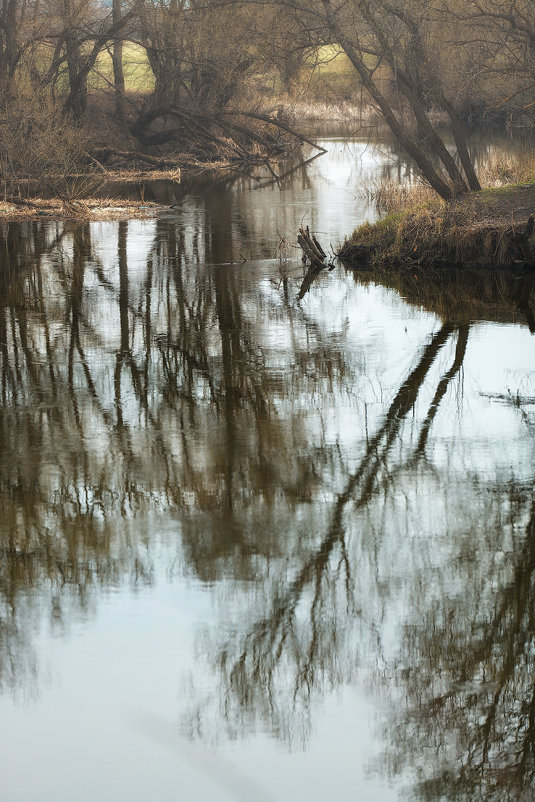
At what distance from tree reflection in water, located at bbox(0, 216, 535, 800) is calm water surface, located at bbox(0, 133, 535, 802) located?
0.02 meters

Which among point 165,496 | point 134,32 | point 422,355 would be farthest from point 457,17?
point 134,32

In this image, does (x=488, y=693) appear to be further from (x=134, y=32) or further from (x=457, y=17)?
(x=134, y=32)

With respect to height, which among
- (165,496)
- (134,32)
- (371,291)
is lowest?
(165,496)

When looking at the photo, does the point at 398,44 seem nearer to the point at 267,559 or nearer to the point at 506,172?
the point at 506,172

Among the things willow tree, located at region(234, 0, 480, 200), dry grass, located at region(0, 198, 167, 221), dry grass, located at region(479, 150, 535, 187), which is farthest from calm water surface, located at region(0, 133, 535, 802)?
dry grass, located at region(0, 198, 167, 221)

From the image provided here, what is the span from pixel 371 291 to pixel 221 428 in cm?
652

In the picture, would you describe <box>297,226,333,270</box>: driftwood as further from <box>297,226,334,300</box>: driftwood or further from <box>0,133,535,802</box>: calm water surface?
<box>0,133,535,802</box>: calm water surface

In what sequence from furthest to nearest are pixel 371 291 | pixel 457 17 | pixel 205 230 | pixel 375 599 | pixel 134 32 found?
pixel 134 32 → pixel 205 230 → pixel 457 17 → pixel 371 291 → pixel 375 599

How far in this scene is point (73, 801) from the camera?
13.8 feet

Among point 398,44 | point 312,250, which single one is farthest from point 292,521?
point 398,44

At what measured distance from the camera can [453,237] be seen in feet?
51.4

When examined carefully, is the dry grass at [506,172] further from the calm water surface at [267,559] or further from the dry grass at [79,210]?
the calm water surface at [267,559]

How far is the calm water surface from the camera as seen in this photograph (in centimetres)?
450

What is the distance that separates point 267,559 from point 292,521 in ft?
1.89
